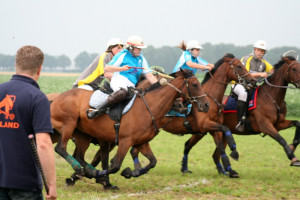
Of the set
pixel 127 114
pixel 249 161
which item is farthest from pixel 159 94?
pixel 249 161

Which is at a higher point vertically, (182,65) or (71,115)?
(182,65)

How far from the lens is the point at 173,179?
9.72 metres

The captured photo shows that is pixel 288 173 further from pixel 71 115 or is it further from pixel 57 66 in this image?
pixel 57 66

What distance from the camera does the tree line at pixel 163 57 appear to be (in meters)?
42.2

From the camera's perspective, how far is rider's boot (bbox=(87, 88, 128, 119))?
301 inches

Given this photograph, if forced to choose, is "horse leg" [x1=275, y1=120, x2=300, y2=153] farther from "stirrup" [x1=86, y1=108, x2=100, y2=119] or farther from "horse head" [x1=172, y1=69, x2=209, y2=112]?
"stirrup" [x1=86, y1=108, x2=100, y2=119]

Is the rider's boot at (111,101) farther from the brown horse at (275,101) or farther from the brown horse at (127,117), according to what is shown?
the brown horse at (275,101)

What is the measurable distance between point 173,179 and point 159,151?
5.04 meters

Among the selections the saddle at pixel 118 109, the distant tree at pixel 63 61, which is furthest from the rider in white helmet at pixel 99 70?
the distant tree at pixel 63 61

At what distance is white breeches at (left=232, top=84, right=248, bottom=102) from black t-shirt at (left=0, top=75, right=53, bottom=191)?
764cm

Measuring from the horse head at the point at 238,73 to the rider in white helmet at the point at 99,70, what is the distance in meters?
2.58

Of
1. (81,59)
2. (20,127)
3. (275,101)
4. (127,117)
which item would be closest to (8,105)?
(20,127)

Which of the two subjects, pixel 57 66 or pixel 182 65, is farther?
pixel 57 66

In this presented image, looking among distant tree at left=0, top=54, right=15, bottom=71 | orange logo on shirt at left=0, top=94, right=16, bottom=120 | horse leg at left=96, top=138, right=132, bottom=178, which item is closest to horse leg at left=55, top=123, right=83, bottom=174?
horse leg at left=96, top=138, right=132, bottom=178
